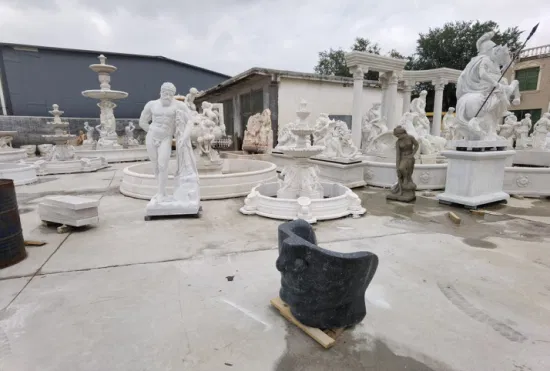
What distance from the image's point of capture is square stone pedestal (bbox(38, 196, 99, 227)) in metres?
4.49

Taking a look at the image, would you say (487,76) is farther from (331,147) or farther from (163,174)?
(163,174)

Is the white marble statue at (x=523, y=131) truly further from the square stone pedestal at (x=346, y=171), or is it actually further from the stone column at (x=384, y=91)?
the square stone pedestal at (x=346, y=171)

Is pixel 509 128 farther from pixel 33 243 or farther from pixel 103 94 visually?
pixel 103 94

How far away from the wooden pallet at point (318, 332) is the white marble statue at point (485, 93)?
5.57 metres

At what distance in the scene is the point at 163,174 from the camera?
5258mm

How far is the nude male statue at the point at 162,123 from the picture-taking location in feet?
16.4

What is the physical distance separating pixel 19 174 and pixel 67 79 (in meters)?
18.2

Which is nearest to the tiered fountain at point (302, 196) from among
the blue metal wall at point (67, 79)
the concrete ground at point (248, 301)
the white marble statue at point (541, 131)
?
the concrete ground at point (248, 301)

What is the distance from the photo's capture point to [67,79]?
892 inches

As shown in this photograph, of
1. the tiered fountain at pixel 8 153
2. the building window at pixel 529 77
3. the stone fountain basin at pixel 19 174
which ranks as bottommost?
the stone fountain basin at pixel 19 174

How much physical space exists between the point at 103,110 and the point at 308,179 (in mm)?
13734

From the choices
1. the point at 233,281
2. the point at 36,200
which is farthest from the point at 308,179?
the point at 36,200

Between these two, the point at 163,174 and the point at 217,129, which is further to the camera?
the point at 217,129

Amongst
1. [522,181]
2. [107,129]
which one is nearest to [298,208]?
[522,181]
